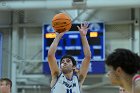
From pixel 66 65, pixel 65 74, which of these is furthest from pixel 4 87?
pixel 66 65

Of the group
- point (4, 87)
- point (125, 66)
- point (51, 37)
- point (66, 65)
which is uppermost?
point (51, 37)

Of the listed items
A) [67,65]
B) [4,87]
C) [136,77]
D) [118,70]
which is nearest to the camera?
[136,77]

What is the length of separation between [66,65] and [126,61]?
7.85 feet

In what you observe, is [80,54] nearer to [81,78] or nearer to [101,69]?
[101,69]

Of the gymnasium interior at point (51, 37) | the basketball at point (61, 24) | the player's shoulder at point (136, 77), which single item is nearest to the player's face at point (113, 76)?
the player's shoulder at point (136, 77)

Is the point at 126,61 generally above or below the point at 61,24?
below

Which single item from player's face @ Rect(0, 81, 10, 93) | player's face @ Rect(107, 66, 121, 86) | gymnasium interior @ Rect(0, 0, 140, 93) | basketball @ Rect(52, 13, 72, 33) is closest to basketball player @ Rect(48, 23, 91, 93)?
basketball @ Rect(52, 13, 72, 33)

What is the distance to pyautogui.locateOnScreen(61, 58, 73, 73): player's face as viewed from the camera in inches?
179

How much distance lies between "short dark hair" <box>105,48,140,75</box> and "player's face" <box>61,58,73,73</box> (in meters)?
2.31

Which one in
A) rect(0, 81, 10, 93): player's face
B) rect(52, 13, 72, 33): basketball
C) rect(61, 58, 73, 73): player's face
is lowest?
rect(0, 81, 10, 93): player's face

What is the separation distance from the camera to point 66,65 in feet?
14.9

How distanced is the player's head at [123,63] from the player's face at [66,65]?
2292mm

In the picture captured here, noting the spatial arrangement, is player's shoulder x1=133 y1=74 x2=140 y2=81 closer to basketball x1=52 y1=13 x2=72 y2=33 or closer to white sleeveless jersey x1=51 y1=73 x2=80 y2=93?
white sleeveless jersey x1=51 y1=73 x2=80 y2=93

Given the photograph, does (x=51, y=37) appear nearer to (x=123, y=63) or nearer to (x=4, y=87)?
(x=4, y=87)
